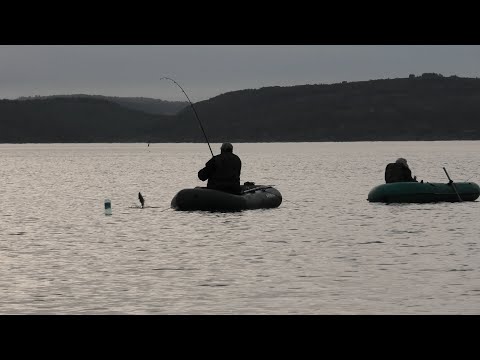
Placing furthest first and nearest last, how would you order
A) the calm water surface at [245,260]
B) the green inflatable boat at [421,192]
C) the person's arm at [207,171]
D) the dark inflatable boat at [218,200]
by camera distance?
the green inflatable boat at [421,192]
the dark inflatable boat at [218,200]
the person's arm at [207,171]
the calm water surface at [245,260]

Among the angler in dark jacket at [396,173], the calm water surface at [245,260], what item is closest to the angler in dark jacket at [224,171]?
the calm water surface at [245,260]

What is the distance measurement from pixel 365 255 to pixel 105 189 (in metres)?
36.5

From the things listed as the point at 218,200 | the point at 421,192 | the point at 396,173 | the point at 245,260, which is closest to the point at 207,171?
the point at 218,200

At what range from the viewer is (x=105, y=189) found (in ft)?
182

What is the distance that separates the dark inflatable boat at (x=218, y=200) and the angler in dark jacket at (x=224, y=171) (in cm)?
19

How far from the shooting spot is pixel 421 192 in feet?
111

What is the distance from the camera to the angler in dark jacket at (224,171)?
85.1 ft

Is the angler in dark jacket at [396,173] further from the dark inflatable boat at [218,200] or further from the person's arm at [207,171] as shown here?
the person's arm at [207,171]

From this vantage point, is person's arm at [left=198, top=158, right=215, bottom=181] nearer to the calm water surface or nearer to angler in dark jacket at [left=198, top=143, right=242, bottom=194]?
angler in dark jacket at [left=198, top=143, right=242, bottom=194]

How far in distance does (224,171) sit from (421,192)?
9.37m

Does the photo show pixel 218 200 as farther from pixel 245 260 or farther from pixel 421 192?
pixel 421 192
